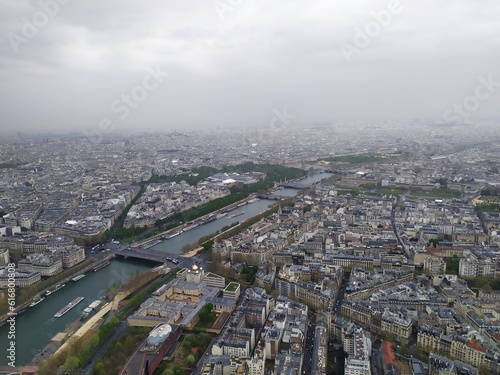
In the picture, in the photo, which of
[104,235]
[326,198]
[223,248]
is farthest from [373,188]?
[104,235]

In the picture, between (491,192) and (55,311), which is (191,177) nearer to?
(491,192)

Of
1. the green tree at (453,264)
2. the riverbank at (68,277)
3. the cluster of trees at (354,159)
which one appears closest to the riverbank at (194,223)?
the riverbank at (68,277)

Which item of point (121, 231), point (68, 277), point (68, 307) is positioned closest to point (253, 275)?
point (68, 307)

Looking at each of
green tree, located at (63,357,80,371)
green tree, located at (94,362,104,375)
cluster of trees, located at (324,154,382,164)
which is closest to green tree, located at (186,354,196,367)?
green tree, located at (94,362,104,375)

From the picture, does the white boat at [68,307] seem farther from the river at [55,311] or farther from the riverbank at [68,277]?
the riverbank at [68,277]

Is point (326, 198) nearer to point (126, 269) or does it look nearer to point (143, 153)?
point (126, 269)

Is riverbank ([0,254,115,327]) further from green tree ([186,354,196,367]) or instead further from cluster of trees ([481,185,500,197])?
cluster of trees ([481,185,500,197])

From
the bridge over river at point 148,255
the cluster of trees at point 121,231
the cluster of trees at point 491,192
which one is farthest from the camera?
the cluster of trees at point 491,192
